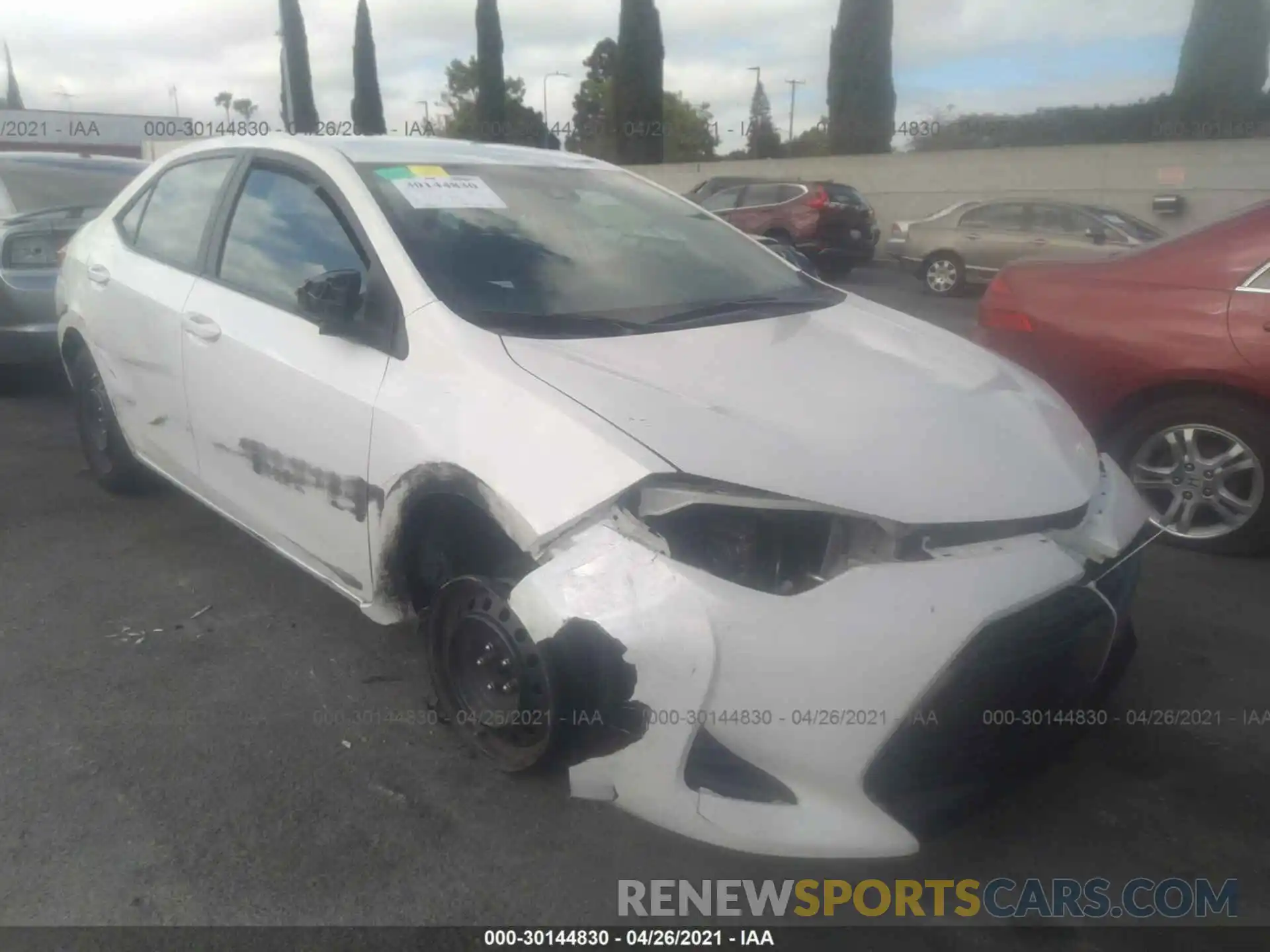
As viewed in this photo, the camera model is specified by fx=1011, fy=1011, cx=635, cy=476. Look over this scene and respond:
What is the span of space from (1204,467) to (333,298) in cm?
338

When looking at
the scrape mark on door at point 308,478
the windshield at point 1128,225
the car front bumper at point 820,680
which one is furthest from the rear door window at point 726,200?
the car front bumper at point 820,680

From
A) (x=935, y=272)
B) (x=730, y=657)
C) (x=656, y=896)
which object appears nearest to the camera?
(x=730, y=657)

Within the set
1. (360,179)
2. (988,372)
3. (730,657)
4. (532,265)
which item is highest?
(360,179)

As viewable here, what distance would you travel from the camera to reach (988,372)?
296 cm

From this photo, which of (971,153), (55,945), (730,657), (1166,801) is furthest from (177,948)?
(971,153)

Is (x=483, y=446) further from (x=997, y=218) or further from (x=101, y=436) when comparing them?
(x=997, y=218)

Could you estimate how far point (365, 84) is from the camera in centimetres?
3550

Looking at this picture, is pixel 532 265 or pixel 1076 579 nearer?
pixel 1076 579

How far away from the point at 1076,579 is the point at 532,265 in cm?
171

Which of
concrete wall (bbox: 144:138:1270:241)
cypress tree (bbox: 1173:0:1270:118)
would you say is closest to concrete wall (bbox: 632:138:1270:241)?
concrete wall (bbox: 144:138:1270:241)

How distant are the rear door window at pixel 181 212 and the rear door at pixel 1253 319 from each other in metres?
3.82

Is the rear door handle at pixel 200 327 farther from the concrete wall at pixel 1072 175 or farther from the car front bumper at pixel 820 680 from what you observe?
the concrete wall at pixel 1072 175

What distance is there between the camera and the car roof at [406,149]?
3.27 meters

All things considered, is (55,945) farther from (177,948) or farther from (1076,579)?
(1076,579)
